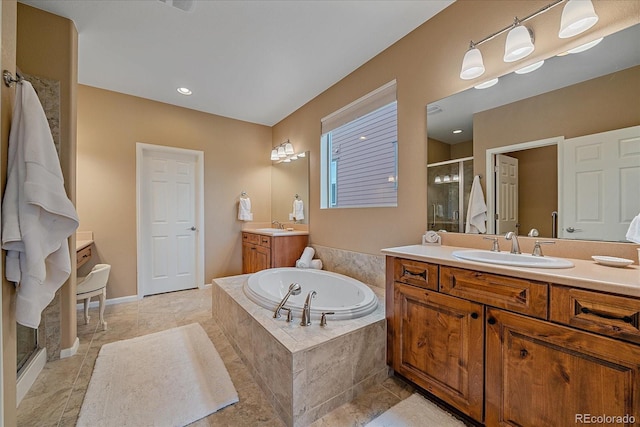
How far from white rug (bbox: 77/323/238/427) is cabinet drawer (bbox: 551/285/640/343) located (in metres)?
1.72

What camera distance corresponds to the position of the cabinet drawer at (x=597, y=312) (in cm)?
86

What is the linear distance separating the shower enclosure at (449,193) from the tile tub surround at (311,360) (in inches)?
32.3

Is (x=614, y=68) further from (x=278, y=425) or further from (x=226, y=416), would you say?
(x=226, y=416)

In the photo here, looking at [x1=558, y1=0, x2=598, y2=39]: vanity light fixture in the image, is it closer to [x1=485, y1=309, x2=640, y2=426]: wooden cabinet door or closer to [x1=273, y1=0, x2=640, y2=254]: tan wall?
[x1=273, y1=0, x2=640, y2=254]: tan wall

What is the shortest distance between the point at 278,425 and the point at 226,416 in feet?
0.99

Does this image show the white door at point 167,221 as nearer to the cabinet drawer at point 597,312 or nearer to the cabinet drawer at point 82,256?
the cabinet drawer at point 82,256

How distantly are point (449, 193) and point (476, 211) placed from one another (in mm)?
223

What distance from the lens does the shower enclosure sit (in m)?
1.81

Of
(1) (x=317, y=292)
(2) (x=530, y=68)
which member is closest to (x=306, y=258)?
(1) (x=317, y=292)

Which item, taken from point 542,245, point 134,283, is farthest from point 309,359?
point 134,283

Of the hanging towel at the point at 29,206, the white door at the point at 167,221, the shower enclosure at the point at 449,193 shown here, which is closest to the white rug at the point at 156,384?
the hanging towel at the point at 29,206

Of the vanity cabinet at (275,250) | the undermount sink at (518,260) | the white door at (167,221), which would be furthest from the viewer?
the white door at (167,221)

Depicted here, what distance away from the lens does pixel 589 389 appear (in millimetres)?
940

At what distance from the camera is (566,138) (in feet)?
4.50
